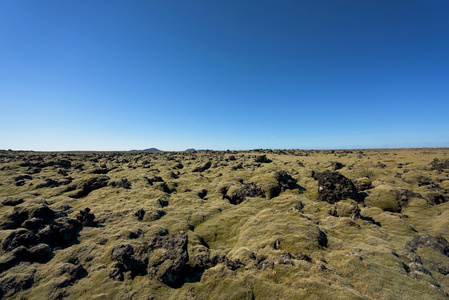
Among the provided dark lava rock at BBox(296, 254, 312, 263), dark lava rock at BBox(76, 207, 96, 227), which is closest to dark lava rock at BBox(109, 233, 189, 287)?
dark lava rock at BBox(76, 207, 96, 227)

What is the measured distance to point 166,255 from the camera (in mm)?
13594

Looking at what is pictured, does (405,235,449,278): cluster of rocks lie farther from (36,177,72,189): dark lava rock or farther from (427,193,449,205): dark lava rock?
(36,177,72,189): dark lava rock

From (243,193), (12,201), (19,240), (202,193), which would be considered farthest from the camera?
(202,193)

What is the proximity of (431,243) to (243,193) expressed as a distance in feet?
59.1

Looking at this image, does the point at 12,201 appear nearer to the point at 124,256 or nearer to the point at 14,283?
the point at 14,283

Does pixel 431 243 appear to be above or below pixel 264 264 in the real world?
above

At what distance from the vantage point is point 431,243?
14.6 m

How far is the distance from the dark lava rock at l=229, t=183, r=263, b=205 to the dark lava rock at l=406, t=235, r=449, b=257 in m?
15.4

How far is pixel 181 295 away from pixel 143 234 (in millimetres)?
8418

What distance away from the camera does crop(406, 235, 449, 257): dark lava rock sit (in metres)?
14.1

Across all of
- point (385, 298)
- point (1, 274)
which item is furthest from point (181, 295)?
point (1, 274)

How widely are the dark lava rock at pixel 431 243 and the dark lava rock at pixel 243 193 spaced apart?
15.4 m

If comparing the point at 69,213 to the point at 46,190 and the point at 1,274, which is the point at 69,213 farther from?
the point at 46,190

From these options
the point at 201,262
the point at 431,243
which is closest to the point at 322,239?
the point at 431,243
